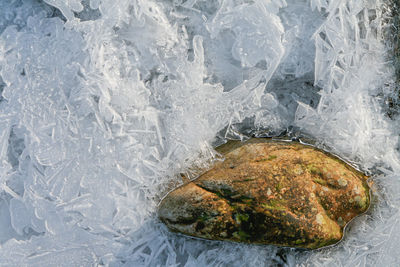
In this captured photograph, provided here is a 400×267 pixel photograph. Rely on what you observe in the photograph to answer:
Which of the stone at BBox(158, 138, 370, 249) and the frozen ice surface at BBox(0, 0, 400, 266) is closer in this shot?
the stone at BBox(158, 138, 370, 249)

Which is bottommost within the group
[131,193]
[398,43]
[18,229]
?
[18,229]

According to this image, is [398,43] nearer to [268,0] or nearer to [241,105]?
[268,0]

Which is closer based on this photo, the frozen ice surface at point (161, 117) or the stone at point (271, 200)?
the stone at point (271, 200)

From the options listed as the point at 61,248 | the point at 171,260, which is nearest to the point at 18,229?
the point at 61,248

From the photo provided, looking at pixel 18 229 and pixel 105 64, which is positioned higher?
pixel 105 64

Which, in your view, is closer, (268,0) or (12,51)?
(268,0)
